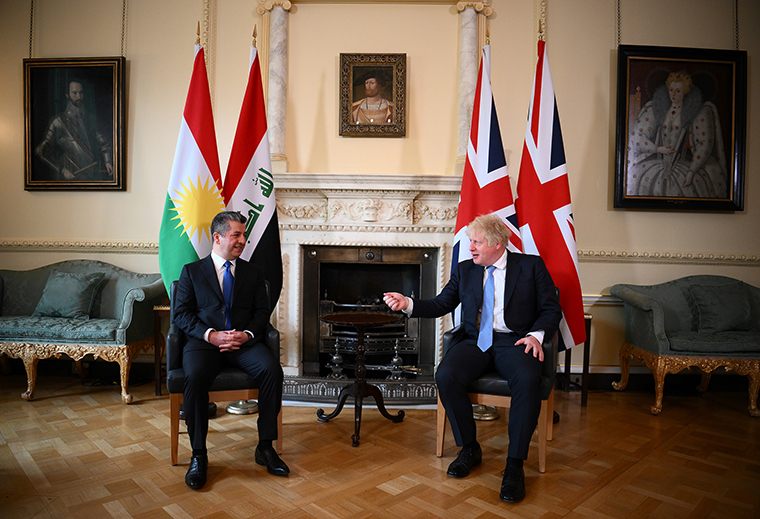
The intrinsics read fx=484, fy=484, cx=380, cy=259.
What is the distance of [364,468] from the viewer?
258cm

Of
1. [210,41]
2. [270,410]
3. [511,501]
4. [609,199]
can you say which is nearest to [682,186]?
[609,199]

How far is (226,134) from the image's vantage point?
14.4 ft

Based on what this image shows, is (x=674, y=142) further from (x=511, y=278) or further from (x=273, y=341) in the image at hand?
(x=273, y=341)

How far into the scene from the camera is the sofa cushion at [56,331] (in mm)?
3680

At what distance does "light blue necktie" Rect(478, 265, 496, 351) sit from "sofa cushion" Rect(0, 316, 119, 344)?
9.09ft

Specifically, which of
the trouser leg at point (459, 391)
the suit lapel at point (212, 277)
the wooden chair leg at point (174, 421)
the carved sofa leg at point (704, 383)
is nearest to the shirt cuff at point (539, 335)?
the trouser leg at point (459, 391)

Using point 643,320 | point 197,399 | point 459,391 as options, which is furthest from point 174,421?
point 643,320

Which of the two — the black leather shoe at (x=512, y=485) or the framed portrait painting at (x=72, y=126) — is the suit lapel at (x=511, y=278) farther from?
the framed portrait painting at (x=72, y=126)

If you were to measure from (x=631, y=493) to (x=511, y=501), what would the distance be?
0.62 meters

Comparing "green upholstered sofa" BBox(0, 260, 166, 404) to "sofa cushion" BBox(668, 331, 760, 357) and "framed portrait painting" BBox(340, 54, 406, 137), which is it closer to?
"framed portrait painting" BBox(340, 54, 406, 137)

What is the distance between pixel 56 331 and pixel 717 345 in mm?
4999

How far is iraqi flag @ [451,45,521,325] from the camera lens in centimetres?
347

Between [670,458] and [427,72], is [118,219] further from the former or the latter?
[670,458]

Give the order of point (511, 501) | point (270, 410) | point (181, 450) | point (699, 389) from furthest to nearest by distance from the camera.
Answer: point (699, 389), point (181, 450), point (270, 410), point (511, 501)
